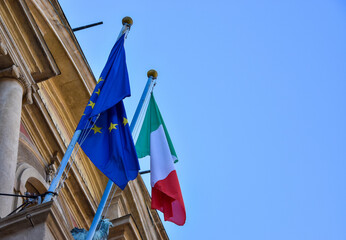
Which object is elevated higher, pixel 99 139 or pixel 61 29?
pixel 61 29

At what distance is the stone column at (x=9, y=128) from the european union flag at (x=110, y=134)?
45.6 inches

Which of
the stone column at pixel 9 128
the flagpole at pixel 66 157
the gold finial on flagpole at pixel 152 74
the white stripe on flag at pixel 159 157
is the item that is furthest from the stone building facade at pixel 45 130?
the gold finial on flagpole at pixel 152 74

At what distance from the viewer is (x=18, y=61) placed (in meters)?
15.7

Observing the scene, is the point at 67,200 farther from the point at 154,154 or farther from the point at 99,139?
the point at 99,139

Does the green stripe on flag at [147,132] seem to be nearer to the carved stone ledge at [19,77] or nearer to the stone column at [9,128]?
the carved stone ledge at [19,77]

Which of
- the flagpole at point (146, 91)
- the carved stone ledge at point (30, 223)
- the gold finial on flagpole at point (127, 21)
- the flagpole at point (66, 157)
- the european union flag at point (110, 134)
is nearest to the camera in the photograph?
the carved stone ledge at point (30, 223)

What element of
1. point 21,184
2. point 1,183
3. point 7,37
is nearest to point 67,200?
point 21,184

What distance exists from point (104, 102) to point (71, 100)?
564 centimetres

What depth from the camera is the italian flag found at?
1463 cm

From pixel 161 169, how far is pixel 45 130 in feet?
10.8

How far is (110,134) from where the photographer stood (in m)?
13.7

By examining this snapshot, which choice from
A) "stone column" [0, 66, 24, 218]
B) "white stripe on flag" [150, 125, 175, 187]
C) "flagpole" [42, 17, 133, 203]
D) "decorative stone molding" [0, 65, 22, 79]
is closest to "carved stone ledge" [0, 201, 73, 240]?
"flagpole" [42, 17, 133, 203]

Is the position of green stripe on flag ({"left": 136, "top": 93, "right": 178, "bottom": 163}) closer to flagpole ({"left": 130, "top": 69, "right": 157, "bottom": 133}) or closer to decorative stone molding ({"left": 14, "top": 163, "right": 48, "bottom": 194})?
flagpole ({"left": 130, "top": 69, "right": 157, "bottom": 133})

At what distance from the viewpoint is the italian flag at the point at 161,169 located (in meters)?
14.6
